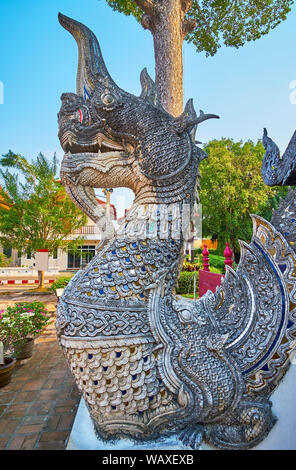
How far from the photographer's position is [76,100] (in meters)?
1.63

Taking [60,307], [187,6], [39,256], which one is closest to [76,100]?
[60,307]

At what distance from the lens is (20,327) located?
3.51m

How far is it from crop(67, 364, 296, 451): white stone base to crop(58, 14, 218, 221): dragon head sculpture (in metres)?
1.24

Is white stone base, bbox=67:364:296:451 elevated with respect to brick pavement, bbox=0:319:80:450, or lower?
elevated

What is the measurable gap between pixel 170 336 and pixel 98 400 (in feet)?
1.62

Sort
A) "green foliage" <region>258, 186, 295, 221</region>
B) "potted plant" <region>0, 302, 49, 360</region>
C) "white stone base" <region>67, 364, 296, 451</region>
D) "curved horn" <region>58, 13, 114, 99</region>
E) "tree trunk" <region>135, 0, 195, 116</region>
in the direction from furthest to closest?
"green foliage" <region>258, 186, 295, 221</region>, "tree trunk" <region>135, 0, 195, 116</region>, "potted plant" <region>0, 302, 49, 360</region>, "curved horn" <region>58, 13, 114, 99</region>, "white stone base" <region>67, 364, 296, 451</region>

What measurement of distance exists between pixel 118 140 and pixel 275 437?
1958 millimetres

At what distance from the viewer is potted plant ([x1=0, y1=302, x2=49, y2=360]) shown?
3.37 meters

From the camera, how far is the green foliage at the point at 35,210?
34.4 feet

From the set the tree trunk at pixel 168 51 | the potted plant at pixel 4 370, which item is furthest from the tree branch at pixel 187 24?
the potted plant at pixel 4 370

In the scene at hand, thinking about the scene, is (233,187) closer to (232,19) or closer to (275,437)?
(232,19)

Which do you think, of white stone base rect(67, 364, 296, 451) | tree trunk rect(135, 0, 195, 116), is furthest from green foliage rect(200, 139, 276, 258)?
white stone base rect(67, 364, 296, 451)

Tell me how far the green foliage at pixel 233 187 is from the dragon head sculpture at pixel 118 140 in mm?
13760

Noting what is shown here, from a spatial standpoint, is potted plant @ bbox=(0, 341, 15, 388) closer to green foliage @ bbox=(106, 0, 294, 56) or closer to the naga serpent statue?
the naga serpent statue
